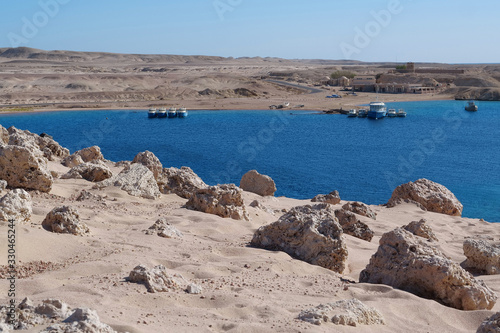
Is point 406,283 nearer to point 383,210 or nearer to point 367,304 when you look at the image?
point 367,304

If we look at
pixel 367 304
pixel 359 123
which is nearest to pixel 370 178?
pixel 367 304

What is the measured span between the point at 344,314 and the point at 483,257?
4.86 m

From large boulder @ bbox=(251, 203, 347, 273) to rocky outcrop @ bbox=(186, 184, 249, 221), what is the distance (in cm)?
219

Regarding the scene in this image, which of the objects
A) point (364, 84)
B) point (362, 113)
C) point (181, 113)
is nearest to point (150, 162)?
point (181, 113)

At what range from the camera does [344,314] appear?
6.09 meters

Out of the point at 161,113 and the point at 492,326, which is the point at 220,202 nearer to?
the point at 492,326

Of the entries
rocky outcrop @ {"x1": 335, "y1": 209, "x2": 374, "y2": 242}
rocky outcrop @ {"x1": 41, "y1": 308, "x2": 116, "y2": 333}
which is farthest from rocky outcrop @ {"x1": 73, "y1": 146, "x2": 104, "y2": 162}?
rocky outcrop @ {"x1": 41, "y1": 308, "x2": 116, "y2": 333}

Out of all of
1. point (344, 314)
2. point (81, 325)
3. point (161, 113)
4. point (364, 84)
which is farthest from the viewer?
point (364, 84)

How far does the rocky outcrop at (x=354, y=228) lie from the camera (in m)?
11.9

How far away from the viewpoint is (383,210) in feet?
55.0

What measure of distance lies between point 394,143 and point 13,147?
4757cm

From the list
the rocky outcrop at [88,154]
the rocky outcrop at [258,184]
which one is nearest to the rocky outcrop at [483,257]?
the rocky outcrop at [258,184]

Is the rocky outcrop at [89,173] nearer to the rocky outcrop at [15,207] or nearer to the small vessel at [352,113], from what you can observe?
the rocky outcrop at [15,207]

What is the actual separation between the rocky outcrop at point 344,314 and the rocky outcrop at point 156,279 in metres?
1.60
